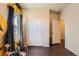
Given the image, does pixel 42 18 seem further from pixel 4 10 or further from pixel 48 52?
pixel 4 10

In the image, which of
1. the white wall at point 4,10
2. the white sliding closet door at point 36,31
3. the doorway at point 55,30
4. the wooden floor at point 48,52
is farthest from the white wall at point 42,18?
the white wall at point 4,10

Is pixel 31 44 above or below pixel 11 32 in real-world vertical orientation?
below

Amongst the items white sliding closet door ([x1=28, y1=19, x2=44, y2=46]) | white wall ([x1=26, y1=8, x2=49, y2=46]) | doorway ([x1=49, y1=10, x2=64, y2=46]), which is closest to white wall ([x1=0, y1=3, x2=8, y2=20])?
white wall ([x1=26, y1=8, x2=49, y2=46])

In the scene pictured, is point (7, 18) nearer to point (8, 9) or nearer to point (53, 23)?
point (8, 9)

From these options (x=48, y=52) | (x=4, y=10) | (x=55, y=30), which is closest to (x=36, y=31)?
(x=55, y=30)

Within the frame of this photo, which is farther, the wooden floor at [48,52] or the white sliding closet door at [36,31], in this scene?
the white sliding closet door at [36,31]

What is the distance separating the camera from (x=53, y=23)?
6.18 m

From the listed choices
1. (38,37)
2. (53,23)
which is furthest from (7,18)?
(53,23)

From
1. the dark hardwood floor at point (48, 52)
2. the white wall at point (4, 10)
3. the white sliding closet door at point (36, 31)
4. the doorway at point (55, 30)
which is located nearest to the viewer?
the white wall at point (4, 10)

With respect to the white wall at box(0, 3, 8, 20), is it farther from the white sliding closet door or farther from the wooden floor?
the white sliding closet door

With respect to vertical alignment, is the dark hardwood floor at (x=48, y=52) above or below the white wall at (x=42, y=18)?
below

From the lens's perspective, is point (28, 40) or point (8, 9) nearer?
point (8, 9)

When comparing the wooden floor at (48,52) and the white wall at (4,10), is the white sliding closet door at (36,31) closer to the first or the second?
the wooden floor at (48,52)

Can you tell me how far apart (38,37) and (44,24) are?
625mm
